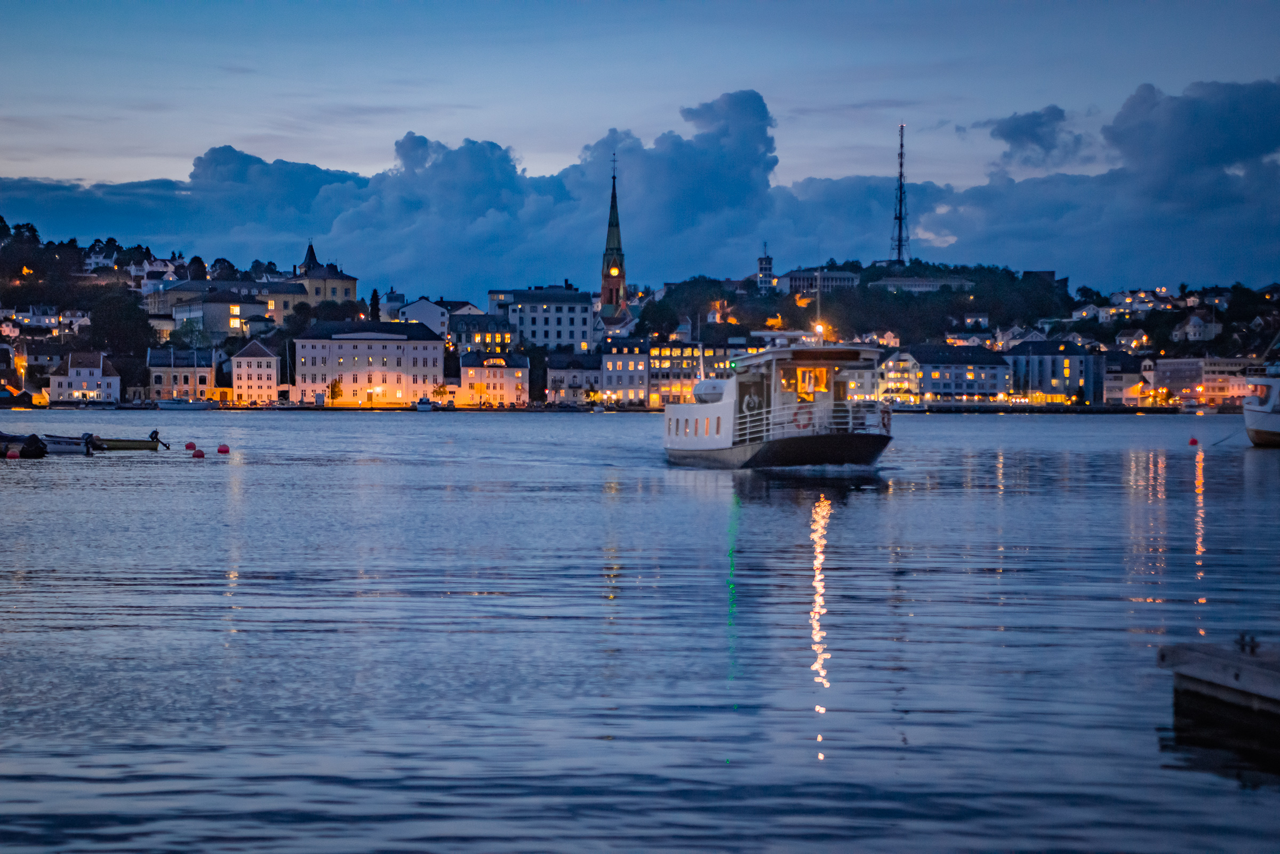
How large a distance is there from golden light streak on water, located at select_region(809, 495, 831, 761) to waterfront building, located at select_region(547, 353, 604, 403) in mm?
148116

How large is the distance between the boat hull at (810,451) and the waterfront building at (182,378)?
464 feet

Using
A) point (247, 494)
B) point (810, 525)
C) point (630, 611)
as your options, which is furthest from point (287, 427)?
point (630, 611)

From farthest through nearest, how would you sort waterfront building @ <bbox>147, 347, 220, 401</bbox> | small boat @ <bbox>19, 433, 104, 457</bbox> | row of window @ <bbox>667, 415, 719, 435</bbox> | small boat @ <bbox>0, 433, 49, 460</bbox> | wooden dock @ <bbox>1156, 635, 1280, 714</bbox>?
1. waterfront building @ <bbox>147, 347, 220, 401</bbox>
2. small boat @ <bbox>19, 433, 104, 457</bbox>
3. small boat @ <bbox>0, 433, 49, 460</bbox>
4. row of window @ <bbox>667, 415, 719, 435</bbox>
5. wooden dock @ <bbox>1156, 635, 1280, 714</bbox>

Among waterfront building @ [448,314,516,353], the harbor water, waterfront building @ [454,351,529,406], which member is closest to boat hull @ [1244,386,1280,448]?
the harbor water

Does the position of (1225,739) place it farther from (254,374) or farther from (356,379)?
(254,374)

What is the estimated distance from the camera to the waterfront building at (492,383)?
180 meters

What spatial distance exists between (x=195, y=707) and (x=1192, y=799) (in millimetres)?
7955

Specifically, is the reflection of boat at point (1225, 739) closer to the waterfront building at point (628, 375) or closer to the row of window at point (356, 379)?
the waterfront building at point (628, 375)

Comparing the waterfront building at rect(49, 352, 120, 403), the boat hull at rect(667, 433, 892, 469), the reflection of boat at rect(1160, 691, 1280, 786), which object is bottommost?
the reflection of boat at rect(1160, 691, 1280, 786)

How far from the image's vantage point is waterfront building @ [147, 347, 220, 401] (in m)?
178

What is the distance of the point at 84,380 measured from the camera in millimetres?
177500

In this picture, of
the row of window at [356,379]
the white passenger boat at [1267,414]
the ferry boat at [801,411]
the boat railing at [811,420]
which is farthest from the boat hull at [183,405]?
the boat railing at [811,420]

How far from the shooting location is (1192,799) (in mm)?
8852

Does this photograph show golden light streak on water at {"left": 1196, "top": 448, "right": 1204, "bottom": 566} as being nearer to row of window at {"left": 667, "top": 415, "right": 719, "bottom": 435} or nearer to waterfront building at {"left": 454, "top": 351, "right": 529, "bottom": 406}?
row of window at {"left": 667, "top": 415, "right": 719, "bottom": 435}
